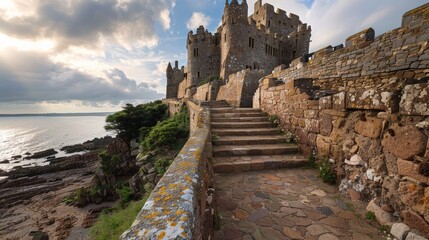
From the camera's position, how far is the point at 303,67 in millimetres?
8914

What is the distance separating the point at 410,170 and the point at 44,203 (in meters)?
25.1

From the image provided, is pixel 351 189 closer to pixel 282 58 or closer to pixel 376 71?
pixel 376 71

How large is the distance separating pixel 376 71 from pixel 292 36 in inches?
1090

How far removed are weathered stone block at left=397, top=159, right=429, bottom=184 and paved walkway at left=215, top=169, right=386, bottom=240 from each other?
0.83 m

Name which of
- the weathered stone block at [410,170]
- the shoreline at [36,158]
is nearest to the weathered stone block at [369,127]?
the weathered stone block at [410,170]

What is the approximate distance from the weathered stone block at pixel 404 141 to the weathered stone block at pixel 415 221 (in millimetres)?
680

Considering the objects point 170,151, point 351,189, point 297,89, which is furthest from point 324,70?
point 170,151

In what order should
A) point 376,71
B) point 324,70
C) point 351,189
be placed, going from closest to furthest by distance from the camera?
point 351,189, point 376,71, point 324,70

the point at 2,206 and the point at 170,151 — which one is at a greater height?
the point at 170,151

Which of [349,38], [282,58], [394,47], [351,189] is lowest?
[351,189]

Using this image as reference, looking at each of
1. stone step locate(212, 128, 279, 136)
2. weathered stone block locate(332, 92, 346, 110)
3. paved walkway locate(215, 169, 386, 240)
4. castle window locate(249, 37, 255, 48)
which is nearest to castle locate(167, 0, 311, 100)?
castle window locate(249, 37, 255, 48)

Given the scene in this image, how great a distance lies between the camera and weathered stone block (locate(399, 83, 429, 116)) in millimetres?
2117

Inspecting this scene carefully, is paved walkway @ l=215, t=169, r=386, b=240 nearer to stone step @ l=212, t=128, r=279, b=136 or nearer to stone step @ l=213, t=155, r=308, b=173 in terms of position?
stone step @ l=213, t=155, r=308, b=173

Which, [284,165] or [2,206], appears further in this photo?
[2,206]
